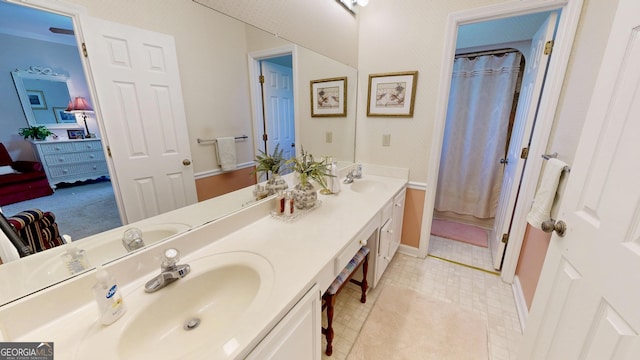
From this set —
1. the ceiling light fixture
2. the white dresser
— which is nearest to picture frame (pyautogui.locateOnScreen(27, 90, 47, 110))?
the white dresser

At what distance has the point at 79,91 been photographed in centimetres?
75

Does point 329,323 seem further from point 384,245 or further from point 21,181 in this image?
point 21,181

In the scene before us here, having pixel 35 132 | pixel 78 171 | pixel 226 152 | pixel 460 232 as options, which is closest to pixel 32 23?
pixel 35 132

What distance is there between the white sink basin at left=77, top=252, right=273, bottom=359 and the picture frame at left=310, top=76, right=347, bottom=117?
135cm

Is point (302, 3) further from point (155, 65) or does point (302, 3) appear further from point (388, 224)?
point (388, 224)

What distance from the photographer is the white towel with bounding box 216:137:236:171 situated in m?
1.19

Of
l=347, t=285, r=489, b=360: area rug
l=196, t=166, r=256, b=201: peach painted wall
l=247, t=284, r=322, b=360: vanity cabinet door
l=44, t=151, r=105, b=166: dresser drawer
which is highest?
l=44, t=151, r=105, b=166: dresser drawer

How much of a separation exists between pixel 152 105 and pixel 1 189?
1.53 ft

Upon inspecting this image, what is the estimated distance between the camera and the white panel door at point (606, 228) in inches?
25.1

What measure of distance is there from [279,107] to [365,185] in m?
1.09

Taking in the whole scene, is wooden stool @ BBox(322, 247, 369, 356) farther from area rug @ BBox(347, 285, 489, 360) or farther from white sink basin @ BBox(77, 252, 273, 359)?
white sink basin @ BBox(77, 252, 273, 359)

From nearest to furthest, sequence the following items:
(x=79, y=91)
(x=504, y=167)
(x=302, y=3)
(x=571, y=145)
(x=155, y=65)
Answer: (x=79, y=91)
(x=155, y=65)
(x=571, y=145)
(x=302, y=3)
(x=504, y=167)

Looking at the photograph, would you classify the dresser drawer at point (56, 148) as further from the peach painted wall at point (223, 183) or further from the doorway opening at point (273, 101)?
the doorway opening at point (273, 101)

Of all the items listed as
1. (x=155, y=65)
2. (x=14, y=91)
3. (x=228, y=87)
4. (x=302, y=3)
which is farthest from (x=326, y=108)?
(x=14, y=91)
